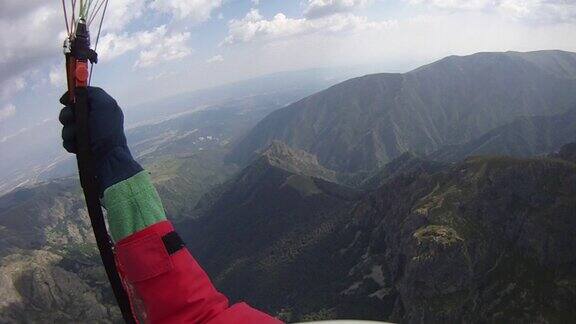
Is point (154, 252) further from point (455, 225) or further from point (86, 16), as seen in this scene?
point (455, 225)

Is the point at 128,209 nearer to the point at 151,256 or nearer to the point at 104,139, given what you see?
the point at 151,256

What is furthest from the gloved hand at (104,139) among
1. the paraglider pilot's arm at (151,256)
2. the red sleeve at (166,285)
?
the red sleeve at (166,285)

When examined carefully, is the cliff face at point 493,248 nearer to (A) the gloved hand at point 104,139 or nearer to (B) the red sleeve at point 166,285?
(B) the red sleeve at point 166,285

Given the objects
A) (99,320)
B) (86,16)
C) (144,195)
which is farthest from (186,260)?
(99,320)

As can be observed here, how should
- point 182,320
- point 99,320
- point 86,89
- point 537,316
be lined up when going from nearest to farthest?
point 182,320
point 86,89
point 537,316
point 99,320

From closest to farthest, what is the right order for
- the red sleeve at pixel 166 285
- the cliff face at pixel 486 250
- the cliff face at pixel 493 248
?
the red sleeve at pixel 166 285
the cliff face at pixel 493 248
the cliff face at pixel 486 250

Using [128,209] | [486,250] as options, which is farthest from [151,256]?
[486,250]

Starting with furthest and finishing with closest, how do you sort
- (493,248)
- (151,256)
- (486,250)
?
(493,248), (486,250), (151,256)
